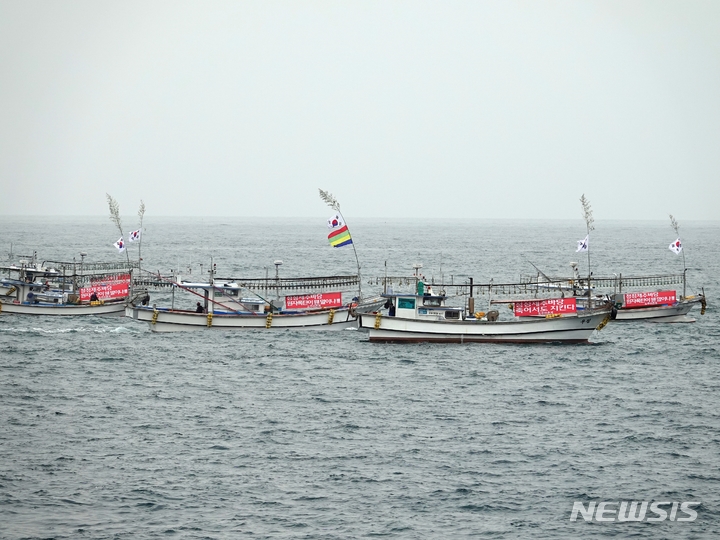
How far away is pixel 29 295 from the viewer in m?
72.6

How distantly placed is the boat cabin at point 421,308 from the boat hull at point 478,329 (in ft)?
1.45

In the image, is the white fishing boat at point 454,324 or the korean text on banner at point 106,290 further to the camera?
the korean text on banner at point 106,290

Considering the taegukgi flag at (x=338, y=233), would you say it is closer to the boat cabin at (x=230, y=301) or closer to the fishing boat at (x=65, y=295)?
the boat cabin at (x=230, y=301)

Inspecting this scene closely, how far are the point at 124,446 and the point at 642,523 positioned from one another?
20648 millimetres

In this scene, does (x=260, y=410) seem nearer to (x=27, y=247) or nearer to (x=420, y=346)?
(x=420, y=346)

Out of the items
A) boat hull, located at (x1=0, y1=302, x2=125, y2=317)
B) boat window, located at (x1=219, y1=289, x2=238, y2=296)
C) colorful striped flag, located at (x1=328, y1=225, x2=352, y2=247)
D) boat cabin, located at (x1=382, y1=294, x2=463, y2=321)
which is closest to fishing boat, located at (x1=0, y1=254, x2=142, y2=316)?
boat hull, located at (x1=0, y1=302, x2=125, y2=317)

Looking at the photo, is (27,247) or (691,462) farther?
(27,247)

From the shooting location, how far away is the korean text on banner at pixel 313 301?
65.8 m

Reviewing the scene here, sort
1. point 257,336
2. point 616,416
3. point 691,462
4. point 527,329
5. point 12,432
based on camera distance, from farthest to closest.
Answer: point 257,336 → point 527,329 → point 616,416 → point 12,432 → point 691,462

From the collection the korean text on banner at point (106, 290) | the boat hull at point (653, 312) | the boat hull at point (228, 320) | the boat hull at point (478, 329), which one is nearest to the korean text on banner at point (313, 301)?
the boat hull at point (228, 320)

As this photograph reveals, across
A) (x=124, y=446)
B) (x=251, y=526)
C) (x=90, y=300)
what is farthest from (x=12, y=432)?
(x=90, y=300)

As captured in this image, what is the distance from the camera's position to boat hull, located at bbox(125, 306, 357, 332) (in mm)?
65125

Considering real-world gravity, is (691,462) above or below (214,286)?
below
